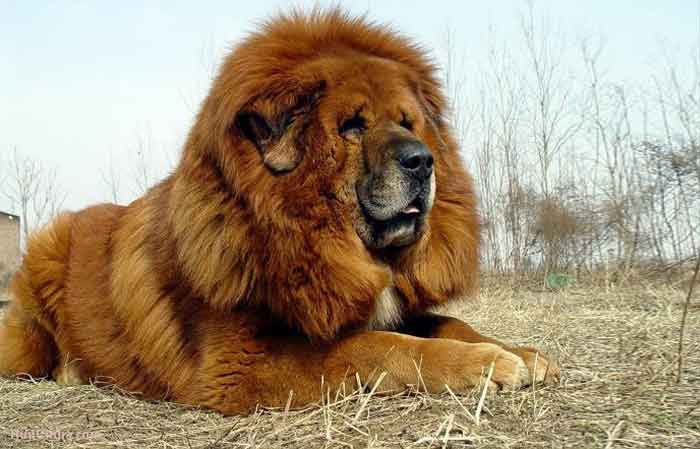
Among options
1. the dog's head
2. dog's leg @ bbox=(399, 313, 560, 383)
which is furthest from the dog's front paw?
the dog's head

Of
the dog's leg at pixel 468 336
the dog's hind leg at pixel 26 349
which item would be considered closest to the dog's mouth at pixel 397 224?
the dog's leg at pixel 468 336

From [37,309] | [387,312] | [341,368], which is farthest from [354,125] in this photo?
[37,309]

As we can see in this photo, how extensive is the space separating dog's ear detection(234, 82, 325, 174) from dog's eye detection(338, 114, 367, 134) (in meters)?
0.17

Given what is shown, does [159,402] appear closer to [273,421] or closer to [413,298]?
[273,421]

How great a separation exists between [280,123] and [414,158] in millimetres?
627

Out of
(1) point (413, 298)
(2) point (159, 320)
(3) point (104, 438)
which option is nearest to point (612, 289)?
(1) point (413, 298)

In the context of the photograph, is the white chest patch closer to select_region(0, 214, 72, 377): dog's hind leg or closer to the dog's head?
the dog's head

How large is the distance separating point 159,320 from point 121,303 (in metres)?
0.37

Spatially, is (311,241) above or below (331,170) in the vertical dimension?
below

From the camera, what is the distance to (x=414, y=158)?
2738 mm

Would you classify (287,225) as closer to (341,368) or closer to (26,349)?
(341,368)

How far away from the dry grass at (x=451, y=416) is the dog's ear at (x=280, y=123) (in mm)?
1072

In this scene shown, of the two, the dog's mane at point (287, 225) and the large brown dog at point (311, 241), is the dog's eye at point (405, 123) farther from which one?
the dog's mane at point (287, 225)

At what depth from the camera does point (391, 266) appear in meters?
3.01
